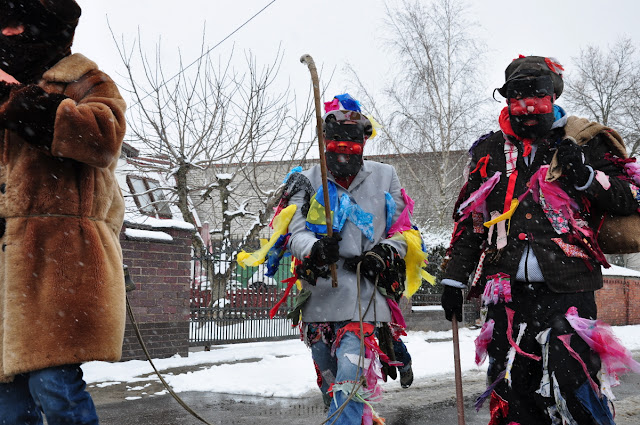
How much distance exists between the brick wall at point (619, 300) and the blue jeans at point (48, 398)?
53.5ft

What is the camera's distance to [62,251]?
2.54 metres

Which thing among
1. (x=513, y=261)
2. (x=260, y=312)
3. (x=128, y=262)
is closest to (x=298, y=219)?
(x=513, y=261)

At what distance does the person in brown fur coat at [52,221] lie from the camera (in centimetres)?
246

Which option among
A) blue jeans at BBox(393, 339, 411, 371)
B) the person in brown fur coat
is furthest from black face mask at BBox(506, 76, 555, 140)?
the person in brown fur coat

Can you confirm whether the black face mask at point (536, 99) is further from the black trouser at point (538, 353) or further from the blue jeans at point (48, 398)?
the blue jeans at point (48, 398)

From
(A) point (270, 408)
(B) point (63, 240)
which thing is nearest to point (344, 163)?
(B) point (63, 240)

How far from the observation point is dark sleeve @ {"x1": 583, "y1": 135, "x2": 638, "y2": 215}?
3035mm

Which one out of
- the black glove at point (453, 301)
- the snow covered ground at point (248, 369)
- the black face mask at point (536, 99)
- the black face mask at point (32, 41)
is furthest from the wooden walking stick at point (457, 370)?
the snow covered ground at point (248, 369)

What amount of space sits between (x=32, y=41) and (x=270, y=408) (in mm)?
3652

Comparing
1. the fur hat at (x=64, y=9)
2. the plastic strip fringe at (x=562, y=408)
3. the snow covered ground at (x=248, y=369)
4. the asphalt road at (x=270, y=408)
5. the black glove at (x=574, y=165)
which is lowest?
the asphalt road at (x=270, y=408)

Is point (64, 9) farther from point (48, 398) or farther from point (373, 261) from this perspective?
point (373, 261)

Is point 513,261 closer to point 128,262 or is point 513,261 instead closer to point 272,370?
point 272,370

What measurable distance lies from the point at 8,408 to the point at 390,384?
14.5 ft

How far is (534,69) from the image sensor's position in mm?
3291
